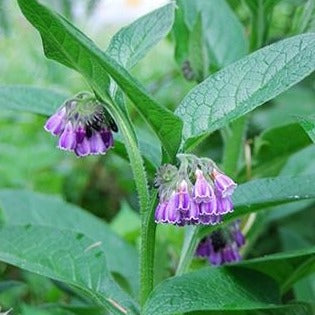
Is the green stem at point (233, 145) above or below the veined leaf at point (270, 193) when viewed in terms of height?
above

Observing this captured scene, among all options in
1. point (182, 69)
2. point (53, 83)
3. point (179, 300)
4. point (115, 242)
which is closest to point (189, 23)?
point (182, 69)

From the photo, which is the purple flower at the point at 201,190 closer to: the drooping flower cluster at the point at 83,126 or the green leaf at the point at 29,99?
the drooping flower cluster at the point at 83,126

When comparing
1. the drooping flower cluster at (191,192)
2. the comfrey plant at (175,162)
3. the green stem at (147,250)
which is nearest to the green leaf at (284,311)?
A: the comfrey plant at (175,162)

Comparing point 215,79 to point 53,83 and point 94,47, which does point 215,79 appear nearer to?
point 94,47

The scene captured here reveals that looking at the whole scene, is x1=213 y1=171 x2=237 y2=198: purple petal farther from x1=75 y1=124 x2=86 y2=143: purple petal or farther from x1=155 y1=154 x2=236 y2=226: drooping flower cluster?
x1=75 y1=124 x2=86 y2=143: purple petal

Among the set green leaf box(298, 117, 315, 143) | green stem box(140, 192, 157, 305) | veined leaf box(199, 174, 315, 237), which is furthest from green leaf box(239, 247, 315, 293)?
green leaf box(298, 117, 315, 143)
